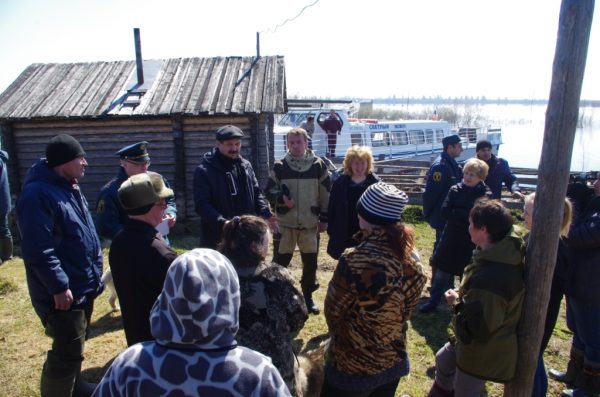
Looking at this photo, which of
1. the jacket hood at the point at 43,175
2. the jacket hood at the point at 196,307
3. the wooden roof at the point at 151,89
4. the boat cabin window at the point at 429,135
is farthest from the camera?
the boat cabin window at the point at 429,135

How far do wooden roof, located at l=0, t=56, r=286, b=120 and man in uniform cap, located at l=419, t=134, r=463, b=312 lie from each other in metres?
A: 4.18

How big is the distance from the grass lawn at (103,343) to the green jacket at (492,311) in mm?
1243

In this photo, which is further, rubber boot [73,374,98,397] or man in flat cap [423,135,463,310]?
man in flat cap [423,135,463,310]

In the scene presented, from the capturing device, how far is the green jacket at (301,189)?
15.8 feet

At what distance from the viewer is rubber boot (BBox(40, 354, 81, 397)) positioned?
3.04 m

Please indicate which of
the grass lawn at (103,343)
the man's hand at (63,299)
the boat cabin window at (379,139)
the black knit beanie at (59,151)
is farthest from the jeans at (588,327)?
the boat cabin window at (379,139)

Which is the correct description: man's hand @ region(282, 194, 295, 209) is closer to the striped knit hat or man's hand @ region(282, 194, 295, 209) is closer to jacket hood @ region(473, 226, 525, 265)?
the striped knit hat

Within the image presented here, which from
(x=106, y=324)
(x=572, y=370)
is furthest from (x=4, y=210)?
(x=572, y=370)

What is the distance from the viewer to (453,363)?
298 centimetres

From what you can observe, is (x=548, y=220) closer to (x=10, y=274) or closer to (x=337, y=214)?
(x=337, y=214)

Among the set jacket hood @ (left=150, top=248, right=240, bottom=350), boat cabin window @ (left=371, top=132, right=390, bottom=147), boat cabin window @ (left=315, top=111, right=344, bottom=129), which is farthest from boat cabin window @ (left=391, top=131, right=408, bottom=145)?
jacket hood @ (left=150, top=248, right=240, bottom=350)

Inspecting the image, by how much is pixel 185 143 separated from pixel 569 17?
26.4 ft

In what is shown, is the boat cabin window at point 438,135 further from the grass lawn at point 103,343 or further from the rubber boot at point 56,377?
the rubber boot at point 56,377

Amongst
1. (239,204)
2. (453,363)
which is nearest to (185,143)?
(239,204)
